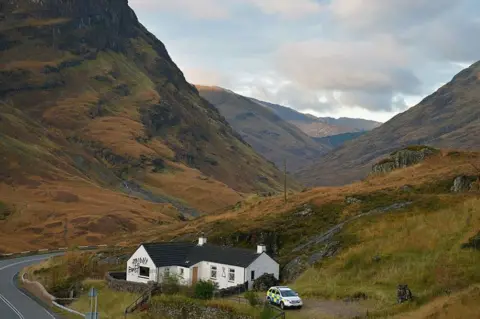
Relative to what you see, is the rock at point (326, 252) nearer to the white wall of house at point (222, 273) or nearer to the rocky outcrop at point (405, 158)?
the white wall of house at point (222, 273)

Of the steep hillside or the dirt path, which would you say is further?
the steep hillside

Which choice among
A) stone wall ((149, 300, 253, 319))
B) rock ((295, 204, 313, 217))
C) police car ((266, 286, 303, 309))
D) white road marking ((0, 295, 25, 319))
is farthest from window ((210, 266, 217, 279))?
rock ((295, 204, 313, 217))

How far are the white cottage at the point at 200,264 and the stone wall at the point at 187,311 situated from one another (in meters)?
9.72

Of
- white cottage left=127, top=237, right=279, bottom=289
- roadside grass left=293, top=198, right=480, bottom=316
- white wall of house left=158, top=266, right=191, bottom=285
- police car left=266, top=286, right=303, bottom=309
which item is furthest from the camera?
white wall of house left=158, top=266, right=191, bottom=285

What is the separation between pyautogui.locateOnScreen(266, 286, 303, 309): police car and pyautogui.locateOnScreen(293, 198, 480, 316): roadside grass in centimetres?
361

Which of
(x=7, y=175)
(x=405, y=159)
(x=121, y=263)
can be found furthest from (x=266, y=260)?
(x=7, y=175)

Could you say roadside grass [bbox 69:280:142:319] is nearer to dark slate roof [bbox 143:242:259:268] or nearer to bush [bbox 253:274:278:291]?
dark slate roof [bbox 143:242:259:268]

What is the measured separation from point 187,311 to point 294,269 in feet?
53.7

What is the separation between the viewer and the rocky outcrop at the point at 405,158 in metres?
86.9

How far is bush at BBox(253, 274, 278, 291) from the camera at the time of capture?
159 ft

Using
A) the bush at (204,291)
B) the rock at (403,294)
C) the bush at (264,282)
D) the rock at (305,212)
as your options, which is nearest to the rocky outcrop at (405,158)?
the rock at (305,212)

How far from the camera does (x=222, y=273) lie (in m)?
50.7

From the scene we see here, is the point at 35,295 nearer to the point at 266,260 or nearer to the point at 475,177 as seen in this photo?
the point at 266,260

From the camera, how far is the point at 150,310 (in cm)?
4206
